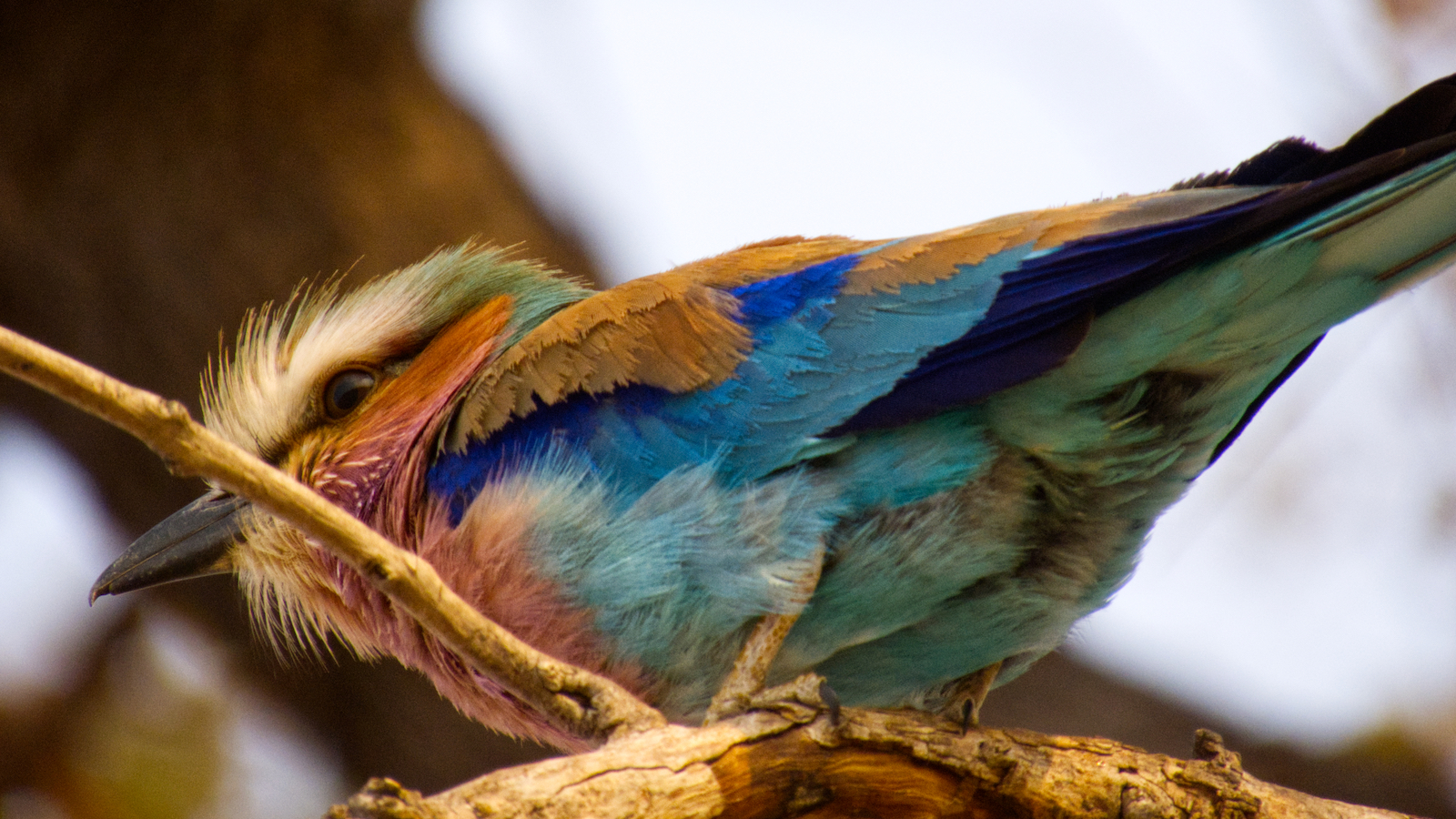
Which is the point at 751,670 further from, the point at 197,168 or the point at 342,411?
the point at 197,168

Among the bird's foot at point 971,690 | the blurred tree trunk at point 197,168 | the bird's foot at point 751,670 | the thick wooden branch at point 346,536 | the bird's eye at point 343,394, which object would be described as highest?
the blurred tree trunk at point 197,168

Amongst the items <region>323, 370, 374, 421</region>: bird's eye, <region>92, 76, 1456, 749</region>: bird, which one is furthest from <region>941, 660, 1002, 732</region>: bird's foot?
<region>323, 370, 374, 421</region>: bird's eye

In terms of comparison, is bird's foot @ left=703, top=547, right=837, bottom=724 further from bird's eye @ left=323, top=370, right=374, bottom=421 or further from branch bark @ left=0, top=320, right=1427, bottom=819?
bird's eye @ left=323, top=370, right=374, bottom=421

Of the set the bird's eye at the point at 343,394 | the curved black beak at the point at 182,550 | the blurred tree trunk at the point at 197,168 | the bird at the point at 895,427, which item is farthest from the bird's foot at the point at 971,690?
the blurred tree trunk at the point at 197,168

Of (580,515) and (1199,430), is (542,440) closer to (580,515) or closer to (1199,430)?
(580,515)

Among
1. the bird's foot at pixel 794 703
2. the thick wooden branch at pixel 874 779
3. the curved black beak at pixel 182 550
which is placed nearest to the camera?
the thick wooden branch at pixel 874 779

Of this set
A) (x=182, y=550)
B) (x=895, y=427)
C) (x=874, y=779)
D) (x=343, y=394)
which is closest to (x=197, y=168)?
(x=343, y=394)

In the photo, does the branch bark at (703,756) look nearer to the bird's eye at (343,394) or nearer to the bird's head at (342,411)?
the bird's head at (342,411)

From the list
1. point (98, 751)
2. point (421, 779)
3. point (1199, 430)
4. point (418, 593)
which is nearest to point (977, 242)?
point (1199, 430)
